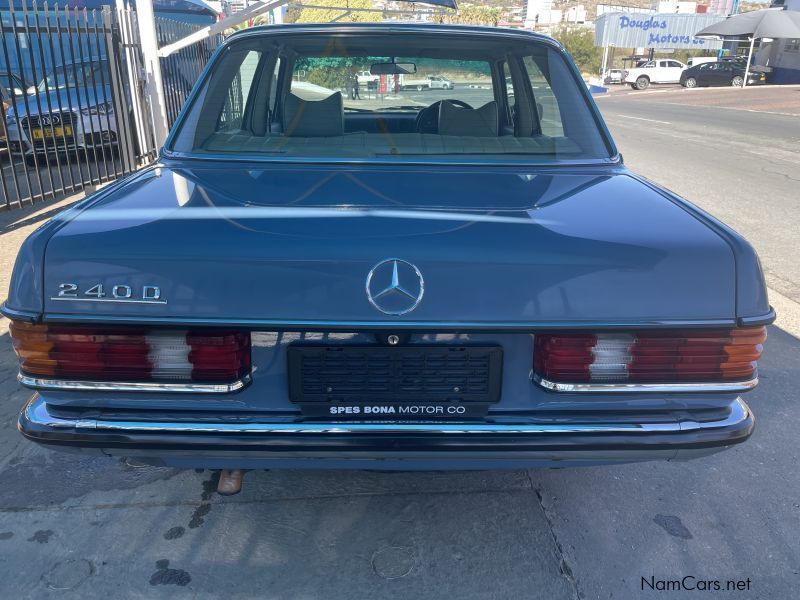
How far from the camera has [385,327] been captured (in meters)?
1.76

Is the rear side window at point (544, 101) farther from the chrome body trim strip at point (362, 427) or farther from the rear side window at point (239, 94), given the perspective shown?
the chrome body trim strip at point (362, 427)

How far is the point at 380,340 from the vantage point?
181 centimetres

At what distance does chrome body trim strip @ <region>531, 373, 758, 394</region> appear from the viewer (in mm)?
1875

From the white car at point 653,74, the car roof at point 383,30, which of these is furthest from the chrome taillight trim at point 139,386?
the white car at point 653,74

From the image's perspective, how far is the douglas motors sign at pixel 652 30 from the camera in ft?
171

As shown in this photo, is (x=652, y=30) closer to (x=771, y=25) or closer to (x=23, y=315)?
(x=771, y=25)

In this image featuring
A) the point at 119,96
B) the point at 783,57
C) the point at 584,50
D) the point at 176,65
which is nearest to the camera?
the point at 119,96

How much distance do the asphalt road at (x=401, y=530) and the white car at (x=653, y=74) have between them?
4272 cm

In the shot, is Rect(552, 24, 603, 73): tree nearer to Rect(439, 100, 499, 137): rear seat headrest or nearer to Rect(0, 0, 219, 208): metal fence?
Rect(0, 0, 219, 208): metal fence

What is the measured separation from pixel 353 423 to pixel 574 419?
630 millimetres

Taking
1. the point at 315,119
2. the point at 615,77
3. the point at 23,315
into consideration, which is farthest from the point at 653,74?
the point at 23,315

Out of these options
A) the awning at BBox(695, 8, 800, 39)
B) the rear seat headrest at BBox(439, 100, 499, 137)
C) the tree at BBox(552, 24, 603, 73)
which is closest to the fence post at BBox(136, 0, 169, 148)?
the rear seat headrest at BBox(439, 100, 499, 137)

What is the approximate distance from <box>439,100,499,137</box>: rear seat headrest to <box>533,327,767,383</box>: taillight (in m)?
1.31

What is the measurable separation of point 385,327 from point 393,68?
1.90 meters
